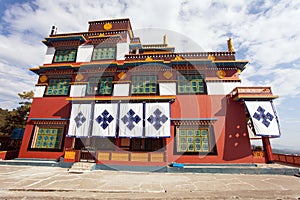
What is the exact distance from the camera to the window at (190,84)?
1319 centimetres

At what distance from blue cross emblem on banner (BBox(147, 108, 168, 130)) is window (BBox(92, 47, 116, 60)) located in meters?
7.13

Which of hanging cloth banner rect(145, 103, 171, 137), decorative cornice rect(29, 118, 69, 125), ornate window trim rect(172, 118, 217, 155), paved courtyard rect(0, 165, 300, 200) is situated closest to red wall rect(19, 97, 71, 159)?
decorative cornice rect(29, 118, 69, 125)

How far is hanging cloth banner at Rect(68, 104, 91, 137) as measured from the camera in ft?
40.1

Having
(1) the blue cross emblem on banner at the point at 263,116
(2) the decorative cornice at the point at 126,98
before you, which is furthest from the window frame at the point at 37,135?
(1) the blue cross emblem on banner at the point at 263,116

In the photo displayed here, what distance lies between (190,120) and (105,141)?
754 cm

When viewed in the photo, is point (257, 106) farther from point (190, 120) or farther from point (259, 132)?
point (190, 120)

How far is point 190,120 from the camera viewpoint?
12.1m

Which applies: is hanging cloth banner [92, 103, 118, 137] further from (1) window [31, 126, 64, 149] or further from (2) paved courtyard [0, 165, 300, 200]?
(2) paved courtyard [0, 165, 300, 200]

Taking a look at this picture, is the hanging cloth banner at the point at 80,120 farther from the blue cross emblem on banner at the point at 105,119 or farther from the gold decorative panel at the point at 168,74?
the gold decorative panel at the point at 168,74

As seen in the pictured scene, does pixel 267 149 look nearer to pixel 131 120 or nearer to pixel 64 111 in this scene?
pixel 131 120

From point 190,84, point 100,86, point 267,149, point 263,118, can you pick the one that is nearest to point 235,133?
point 263,118

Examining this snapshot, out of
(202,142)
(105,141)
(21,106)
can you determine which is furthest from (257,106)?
(21,106)

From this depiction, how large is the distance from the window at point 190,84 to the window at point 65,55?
1058 centimetres

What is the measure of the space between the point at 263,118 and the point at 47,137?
17072 millimetres
